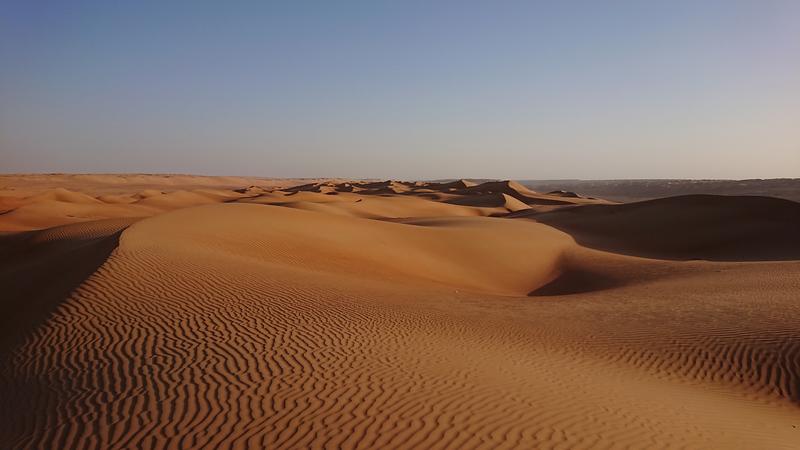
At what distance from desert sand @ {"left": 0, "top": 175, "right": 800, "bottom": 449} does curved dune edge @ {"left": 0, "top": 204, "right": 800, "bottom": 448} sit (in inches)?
1.4

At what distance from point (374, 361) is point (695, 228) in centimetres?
3040

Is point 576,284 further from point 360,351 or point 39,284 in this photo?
point 39,284

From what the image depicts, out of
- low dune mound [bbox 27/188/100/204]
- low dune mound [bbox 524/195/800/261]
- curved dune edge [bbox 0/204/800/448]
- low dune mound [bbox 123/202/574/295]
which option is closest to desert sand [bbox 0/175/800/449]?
curved dune edge [bbox 0/204/800/448]

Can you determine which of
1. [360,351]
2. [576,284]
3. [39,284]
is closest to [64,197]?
[39,284]

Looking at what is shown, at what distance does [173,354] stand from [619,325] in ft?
27.4

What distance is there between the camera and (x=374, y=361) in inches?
263

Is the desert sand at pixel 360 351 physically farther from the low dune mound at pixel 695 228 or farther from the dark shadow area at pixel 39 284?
the low dune mound at pixel 695 228

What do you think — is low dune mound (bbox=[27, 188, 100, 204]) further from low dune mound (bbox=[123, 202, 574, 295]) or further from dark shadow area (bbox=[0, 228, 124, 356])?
low dune mound (bbox=[123, 202, 574, 295])

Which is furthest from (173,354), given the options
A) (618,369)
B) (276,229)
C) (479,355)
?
(276,229)

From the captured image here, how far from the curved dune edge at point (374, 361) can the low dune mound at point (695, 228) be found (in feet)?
39.7

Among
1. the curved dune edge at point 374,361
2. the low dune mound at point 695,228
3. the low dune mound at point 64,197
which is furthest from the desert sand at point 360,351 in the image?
the low dune mound at point 64,197

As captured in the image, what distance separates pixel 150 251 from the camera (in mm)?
12141

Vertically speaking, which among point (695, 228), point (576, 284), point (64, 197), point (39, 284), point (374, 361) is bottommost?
point (576, 284)

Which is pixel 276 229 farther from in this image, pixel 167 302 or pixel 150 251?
pixel 167 302
